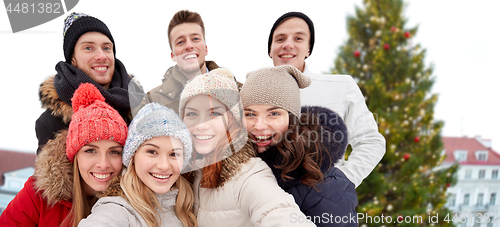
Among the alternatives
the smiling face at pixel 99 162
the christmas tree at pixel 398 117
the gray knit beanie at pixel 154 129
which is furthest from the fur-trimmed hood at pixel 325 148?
the christmas tree at pixel 398 117

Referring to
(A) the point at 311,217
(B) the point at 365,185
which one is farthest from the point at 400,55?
(A) the point at 311,217

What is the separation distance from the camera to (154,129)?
126 cm

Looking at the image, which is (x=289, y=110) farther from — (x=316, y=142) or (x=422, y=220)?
(x=422, y=220)

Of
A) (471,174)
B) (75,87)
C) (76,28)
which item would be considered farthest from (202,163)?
(471,174)

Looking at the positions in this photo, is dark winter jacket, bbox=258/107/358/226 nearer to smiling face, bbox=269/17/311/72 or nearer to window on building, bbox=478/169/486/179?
smiling face, bbox=269/17/311/72

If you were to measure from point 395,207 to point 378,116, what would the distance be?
102 centimetres

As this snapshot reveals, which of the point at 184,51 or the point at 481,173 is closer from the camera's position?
the point at 184,51

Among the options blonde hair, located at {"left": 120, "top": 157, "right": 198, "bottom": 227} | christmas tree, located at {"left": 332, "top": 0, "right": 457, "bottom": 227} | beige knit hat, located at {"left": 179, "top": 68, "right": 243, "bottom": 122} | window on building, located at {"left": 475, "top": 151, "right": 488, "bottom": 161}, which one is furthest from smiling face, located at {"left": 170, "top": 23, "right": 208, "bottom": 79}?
window on building, located at {"left": 475, "top": 151, "right": 488, "bottom": 161}

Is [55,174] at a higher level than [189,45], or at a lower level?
lower

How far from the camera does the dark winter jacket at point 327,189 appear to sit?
1.22 m

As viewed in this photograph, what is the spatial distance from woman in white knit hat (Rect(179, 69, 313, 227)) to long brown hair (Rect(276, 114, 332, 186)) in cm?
9

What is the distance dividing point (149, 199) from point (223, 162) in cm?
36

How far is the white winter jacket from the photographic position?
180 centimetres

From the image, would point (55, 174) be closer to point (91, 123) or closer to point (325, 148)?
point (91, 123)
